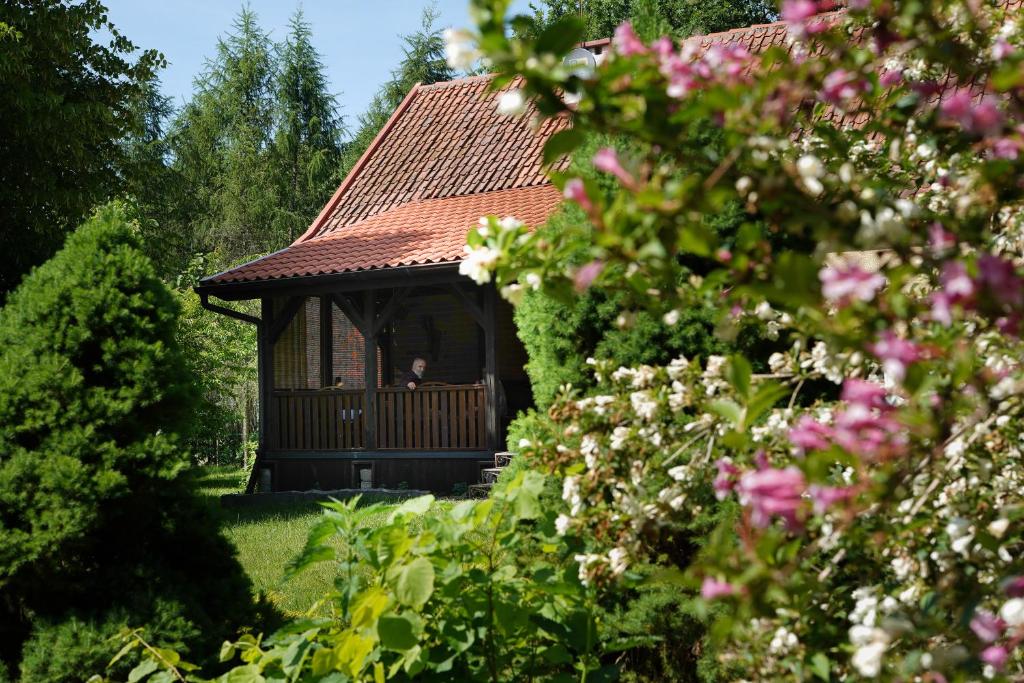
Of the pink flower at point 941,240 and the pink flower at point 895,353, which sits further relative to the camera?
the pink flower at point 941,240

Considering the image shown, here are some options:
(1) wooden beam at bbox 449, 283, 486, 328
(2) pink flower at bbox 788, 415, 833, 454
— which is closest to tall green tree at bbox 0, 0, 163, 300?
(1) wooden beam at bbox 449, 283, 486, 328

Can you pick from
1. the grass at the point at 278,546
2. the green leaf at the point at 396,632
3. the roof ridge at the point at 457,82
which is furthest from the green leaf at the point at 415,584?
the roof ridge at the point at 457,82

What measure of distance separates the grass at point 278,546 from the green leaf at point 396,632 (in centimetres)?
185

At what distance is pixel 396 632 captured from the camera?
2418mm

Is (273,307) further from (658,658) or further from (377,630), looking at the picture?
(377,630)

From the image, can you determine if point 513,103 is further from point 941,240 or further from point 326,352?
point 326,352

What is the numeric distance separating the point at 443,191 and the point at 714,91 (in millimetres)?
14194

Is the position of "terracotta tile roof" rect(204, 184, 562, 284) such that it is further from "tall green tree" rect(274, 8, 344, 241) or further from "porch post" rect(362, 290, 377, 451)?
"tall green tree" rect(274, 8, 344, 241)

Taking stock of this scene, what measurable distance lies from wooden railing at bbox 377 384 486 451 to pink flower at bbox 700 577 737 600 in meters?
11.7

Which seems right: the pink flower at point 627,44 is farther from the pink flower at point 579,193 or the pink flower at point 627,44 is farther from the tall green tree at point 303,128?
the tall green tree at point 303,128

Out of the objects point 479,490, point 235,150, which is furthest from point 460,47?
point 235,150

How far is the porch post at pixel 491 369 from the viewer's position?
1286cm

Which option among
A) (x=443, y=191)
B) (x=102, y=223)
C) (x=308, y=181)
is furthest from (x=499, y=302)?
(x=308, y=181)

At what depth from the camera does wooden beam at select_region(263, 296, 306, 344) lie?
1431 cm
